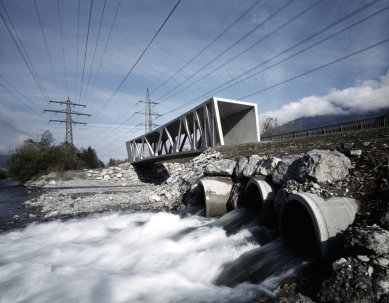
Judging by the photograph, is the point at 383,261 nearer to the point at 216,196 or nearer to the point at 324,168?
the point at 324,168

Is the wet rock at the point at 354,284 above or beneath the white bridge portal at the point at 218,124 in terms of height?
beneath

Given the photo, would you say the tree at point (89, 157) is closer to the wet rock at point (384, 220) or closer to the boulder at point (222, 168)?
the boulder at point (222, 168)

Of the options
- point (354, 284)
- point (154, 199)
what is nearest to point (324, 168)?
point (354, 284)

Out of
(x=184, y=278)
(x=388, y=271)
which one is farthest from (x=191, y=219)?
(x=388, y=271)

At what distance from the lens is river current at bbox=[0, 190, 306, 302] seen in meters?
3.60

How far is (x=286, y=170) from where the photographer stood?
5.61 metres

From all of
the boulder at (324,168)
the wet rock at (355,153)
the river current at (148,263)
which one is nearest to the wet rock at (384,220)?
the boulder at (324,168)

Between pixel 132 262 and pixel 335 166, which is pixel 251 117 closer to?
pixel 335 166

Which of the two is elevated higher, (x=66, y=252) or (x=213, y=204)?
(x=213, y=204)

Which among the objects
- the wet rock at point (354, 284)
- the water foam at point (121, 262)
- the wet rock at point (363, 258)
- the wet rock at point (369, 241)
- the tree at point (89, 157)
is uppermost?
the tree at point (89, 157)

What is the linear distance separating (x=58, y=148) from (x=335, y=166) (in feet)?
138

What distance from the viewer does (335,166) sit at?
459cm

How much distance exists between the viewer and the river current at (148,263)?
142 inches

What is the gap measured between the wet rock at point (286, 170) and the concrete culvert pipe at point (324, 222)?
0.78 meters
